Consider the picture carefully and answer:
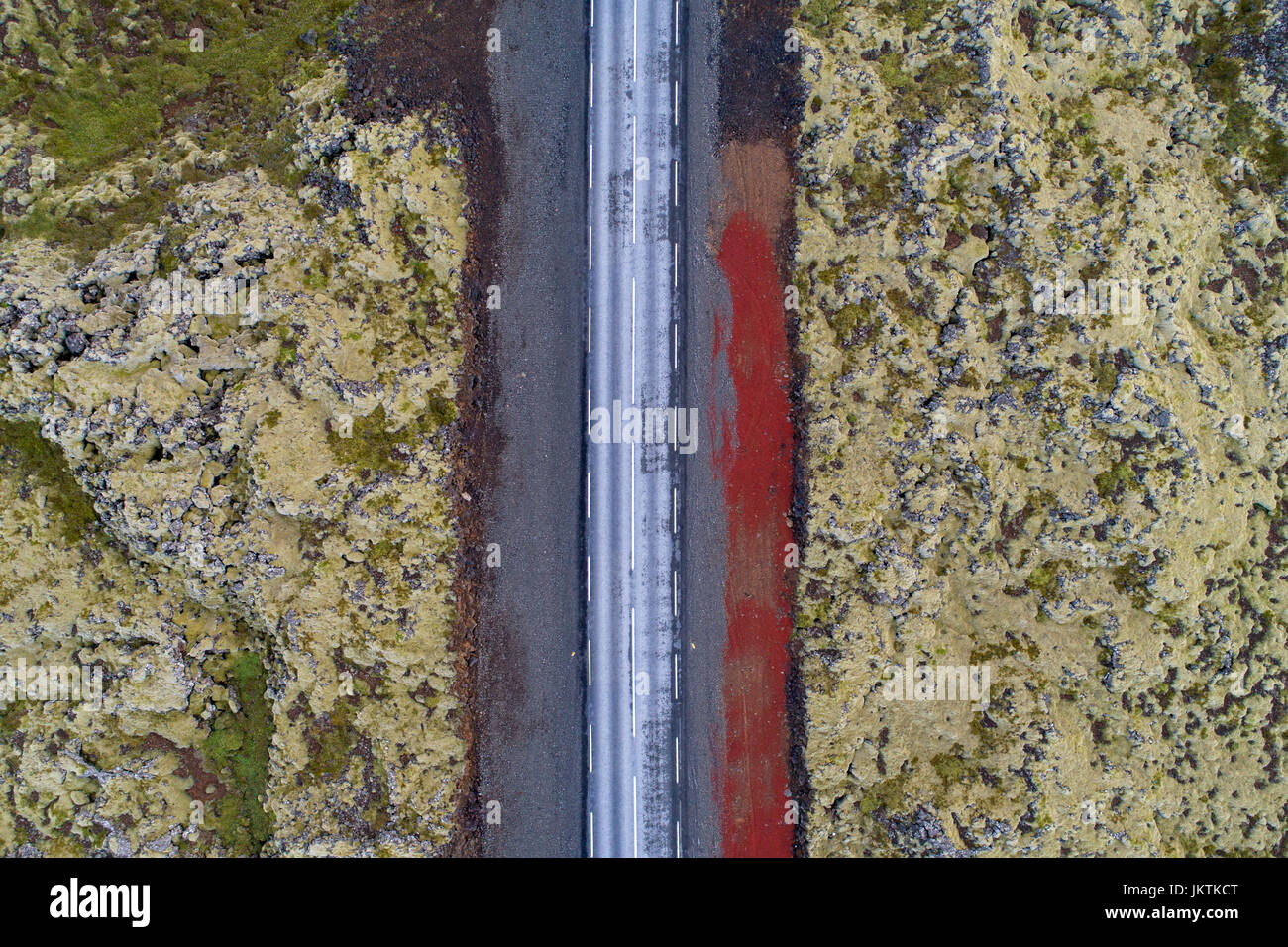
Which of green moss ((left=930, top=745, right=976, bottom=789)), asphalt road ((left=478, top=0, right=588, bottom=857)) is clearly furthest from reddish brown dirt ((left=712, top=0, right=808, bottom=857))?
asphalt road ((left=478, top=0, right=588, bottom=857))

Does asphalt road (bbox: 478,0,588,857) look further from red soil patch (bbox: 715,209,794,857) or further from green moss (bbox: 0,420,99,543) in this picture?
green moss (bbox: 0,420,99,543)

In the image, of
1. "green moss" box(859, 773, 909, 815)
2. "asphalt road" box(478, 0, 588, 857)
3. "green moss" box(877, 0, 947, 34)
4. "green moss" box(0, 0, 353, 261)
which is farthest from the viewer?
"green moss" box(0, 0, 353, 261)

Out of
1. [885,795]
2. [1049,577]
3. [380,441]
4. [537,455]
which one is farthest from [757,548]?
[380,441]

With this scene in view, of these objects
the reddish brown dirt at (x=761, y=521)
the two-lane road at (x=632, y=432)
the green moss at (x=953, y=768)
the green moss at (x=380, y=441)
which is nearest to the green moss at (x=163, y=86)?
the green moss at (x=380, y=441)

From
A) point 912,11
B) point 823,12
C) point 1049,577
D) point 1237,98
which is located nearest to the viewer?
point 1049,577

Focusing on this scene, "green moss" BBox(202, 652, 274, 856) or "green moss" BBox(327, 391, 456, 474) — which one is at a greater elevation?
"green moss" BBox(327, 391, 456, 474)

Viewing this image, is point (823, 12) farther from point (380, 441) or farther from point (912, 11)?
point (380, 441)

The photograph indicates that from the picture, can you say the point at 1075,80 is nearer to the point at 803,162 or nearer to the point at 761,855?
the point at 803,162

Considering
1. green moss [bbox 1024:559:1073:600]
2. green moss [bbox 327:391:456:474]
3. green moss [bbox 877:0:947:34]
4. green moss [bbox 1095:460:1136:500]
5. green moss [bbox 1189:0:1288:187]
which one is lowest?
green moss [bbox 1024:559:1073:600]
